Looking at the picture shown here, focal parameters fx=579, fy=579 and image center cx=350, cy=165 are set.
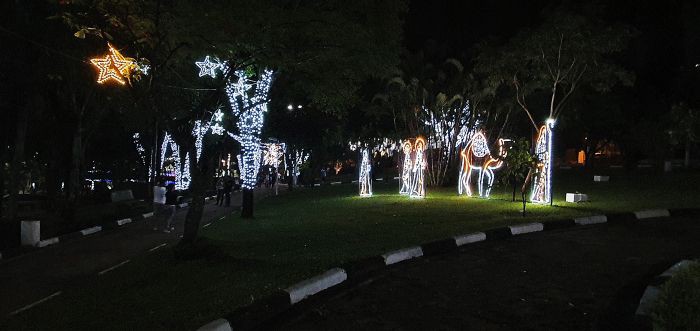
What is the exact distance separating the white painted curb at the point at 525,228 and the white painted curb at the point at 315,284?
18.1ft

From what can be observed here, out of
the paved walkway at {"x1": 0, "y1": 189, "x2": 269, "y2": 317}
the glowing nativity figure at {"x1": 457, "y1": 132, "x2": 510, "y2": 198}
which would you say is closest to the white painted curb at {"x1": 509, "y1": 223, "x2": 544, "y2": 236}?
the paved walkway at {"x1": 0, "y1": 189, "x2": 269, "y2": 317}

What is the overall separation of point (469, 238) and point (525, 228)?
1989mm

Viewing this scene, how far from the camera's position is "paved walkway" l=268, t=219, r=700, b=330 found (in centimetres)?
636

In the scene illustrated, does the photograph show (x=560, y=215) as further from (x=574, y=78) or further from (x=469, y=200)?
(x=574, y=78)

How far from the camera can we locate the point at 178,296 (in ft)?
23.7

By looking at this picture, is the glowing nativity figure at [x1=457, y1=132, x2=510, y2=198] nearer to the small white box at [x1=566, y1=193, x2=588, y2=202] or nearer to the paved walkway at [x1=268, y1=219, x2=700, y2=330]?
the small white box at [x1=566, y1=193, x2=588, y2=202]

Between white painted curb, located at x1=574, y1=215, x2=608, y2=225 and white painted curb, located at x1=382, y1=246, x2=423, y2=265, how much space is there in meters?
5.62

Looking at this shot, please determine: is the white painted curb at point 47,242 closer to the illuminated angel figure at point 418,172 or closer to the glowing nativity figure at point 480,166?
the illuminated angel figure at point 418,172

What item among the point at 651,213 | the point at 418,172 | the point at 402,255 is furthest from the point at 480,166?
the point at 402,255

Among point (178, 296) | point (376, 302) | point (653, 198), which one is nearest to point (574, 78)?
point (653, 198)

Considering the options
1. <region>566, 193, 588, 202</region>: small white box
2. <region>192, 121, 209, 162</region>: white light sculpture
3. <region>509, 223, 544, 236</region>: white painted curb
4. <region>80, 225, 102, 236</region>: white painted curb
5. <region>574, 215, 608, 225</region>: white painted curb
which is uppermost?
<region>192, 121, 209, 162</region>: white light sculpture

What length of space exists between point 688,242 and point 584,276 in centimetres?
414

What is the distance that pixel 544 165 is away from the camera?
18.6 m

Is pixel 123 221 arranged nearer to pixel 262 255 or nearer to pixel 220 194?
pixel 220 194
